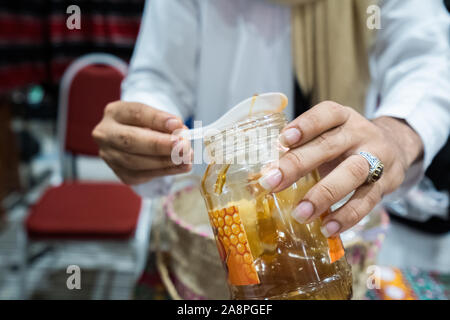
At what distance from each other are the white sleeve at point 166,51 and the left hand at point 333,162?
0.31 m

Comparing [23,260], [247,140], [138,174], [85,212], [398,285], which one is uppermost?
[247,140]

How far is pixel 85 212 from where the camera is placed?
3.95ft

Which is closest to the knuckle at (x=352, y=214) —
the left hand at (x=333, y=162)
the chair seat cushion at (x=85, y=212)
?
the left hand at (x=333, y=162)

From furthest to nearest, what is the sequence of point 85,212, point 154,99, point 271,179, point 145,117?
1. point 85,212
2. point 154,99
3. point 145,117
4. point 271,179

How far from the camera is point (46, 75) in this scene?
2115mm

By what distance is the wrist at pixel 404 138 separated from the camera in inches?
17.4

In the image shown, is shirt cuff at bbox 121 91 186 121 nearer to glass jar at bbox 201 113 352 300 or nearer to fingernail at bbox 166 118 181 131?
fingernail at bbox 166 118 181 131

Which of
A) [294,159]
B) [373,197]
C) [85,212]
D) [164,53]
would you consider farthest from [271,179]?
[85,212]

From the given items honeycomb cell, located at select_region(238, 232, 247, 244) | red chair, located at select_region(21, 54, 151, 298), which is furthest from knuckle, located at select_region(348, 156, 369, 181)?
red chair, located at select_region(21, 54, 151, 298)

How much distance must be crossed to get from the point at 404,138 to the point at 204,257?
294 mm

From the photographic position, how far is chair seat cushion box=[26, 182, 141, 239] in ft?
3.76

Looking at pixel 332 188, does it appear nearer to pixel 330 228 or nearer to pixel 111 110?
pixel 330 228

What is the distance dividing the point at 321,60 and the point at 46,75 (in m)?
2.05
